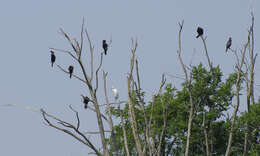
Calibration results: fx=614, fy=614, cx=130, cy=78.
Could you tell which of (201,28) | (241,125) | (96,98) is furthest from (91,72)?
(241,125)

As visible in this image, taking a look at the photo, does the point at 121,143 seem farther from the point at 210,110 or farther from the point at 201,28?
the point at 201,28

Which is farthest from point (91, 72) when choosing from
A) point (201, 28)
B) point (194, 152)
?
point (194, 152)

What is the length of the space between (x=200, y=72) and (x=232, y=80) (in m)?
2.35

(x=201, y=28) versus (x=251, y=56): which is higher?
(x=201, y=28)

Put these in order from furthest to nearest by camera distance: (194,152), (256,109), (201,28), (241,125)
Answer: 1. (194,152)
2. (241,125)
3. (256,109)
4. (201,28)

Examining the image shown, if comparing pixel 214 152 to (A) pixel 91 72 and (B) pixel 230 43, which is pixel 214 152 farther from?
(A) pixel 91 72

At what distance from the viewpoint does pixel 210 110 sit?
4175 cm

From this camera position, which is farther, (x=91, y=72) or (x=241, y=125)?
(x=241, y=125)

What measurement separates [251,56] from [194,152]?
72.0 feet

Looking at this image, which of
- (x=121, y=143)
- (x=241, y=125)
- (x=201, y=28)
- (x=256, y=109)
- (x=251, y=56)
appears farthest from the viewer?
(x=121, y=143)

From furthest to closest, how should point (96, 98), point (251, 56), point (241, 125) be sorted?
1. point (241, 125)
2. point (251, 56)
3. point (96, 98)

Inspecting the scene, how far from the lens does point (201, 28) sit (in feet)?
80.4

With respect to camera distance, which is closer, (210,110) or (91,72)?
(91,72)

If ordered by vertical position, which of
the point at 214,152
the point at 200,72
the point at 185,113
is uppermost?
the point at 200,72
